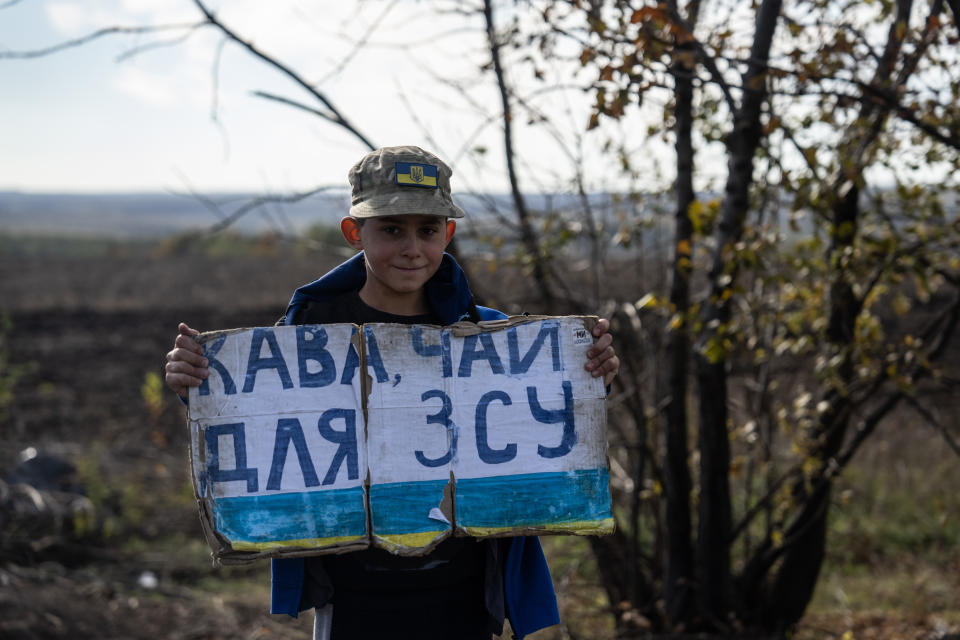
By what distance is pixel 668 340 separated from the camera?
4.25m

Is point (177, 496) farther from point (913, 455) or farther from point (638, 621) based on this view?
point (913, 455)

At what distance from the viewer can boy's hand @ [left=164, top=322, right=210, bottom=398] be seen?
2.16 metres

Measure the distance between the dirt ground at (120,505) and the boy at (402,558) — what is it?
2021 millimetres

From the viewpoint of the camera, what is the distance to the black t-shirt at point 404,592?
2.19 metres

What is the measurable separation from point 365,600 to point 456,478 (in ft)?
1.26

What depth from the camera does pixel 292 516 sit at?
2205 millimetres

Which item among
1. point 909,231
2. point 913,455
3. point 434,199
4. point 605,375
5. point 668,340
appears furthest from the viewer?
point 913,455

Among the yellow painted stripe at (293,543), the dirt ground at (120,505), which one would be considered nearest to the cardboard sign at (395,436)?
the yellow painted stripe at (293,543)

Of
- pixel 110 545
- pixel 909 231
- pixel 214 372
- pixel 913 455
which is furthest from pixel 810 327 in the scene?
pixel 110 545

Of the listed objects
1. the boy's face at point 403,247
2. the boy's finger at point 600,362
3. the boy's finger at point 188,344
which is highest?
the boy's face at point 403,247

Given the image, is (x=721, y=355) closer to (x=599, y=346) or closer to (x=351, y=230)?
(x=599, y=346)

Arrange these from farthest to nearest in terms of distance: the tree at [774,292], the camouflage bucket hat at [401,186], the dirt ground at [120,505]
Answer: the dirt ground at [120,505] < the tree at [774,292] < the camouflage bucket hat at [401,186]

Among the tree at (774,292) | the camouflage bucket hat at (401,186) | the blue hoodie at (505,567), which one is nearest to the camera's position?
the camouflage bucket hat at (401,186)

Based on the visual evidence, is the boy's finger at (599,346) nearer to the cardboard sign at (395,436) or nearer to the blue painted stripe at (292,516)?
the cardboard sign at (395,436)
